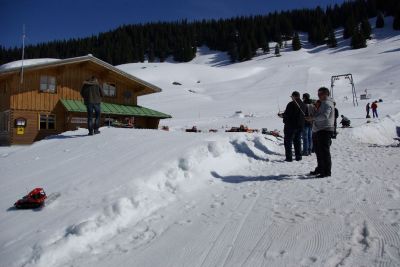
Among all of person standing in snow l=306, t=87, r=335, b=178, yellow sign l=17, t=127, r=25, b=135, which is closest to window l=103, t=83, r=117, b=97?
yellow sign l=17, t=127, r=25, b=135

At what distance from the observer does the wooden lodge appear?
20.2 meters

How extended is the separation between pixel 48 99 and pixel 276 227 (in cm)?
1973

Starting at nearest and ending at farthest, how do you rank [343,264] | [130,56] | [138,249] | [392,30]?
1. [343,264]
2. [138,249]
3. [392,30]
4. [130,56]

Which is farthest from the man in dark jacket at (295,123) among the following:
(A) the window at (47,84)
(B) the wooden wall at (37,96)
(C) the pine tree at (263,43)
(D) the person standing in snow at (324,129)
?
(C) the pine tree at (263,43)

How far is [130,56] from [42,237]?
114 m

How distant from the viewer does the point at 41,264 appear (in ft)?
12.5

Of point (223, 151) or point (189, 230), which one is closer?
point (189, 230)

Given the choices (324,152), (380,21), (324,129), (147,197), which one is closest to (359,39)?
(380,21)

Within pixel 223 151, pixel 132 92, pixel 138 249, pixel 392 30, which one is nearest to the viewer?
pixel 138 249

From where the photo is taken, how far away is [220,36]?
125 m

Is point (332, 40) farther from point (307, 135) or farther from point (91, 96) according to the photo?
→ point (91, 96)

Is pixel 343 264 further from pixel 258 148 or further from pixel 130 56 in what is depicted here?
pixel 130 56

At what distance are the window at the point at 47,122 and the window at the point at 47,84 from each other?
58.7 inches

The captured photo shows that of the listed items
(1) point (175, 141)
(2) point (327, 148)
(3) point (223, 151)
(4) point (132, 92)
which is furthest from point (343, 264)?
(4) point (132, 92)
